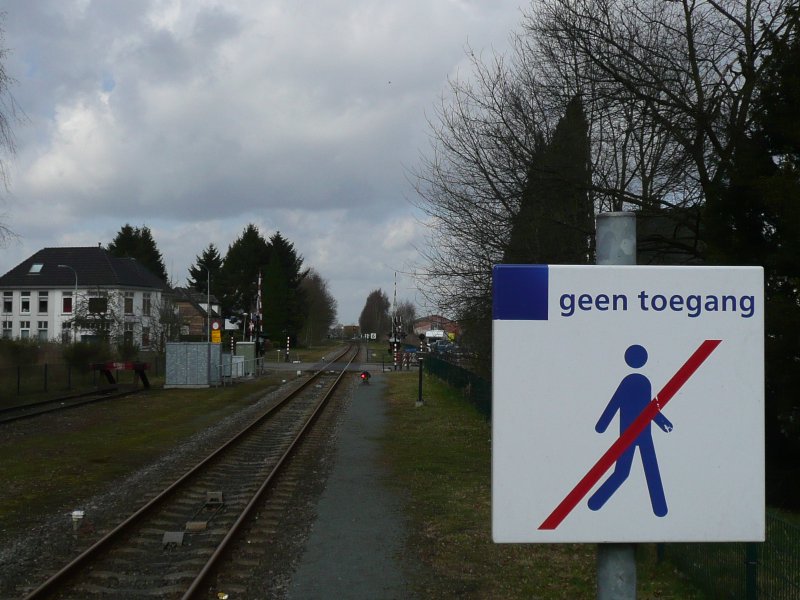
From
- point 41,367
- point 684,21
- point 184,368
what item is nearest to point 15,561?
point 684,21

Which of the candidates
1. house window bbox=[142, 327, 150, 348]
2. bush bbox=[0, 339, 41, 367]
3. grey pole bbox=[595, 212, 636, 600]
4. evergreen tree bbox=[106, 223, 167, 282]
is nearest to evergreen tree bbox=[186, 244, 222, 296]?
evergreen tree bbox=[106, 223, 167, 282]

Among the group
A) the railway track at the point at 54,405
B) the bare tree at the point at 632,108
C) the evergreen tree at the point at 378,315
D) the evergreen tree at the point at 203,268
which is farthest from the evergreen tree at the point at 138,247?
the bare tree at the point at 632,108

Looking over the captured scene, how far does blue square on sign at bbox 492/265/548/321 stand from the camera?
2041 mm

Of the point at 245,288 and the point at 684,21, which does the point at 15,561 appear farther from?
the point at 245,288

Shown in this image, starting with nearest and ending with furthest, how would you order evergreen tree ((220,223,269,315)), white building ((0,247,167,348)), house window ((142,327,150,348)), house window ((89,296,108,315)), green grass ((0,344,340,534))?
green grass ((0,344,340,534)) < house window ((89,296,108,315)) < house window ((142,327,150,348)) < white building ((0,247,167,348)) < evergreen tree ((220,223,269,315))

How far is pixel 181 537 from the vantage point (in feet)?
33.5

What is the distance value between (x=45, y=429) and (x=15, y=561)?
13.6m

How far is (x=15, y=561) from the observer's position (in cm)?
921

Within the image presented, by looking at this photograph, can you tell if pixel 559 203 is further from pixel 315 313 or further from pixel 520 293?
pixel 315 313

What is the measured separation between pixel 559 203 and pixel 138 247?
3990 inches

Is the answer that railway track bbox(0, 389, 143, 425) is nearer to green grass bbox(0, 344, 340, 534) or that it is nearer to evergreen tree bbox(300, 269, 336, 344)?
green grass bbox(0, 344, 340, 534)

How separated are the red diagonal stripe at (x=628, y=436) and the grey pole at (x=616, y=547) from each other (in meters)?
0.14

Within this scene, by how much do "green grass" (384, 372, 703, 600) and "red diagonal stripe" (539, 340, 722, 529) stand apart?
6.57 metres

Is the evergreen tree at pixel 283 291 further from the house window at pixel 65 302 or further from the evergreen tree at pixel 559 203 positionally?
the evergreen tree at pixel 559 203
